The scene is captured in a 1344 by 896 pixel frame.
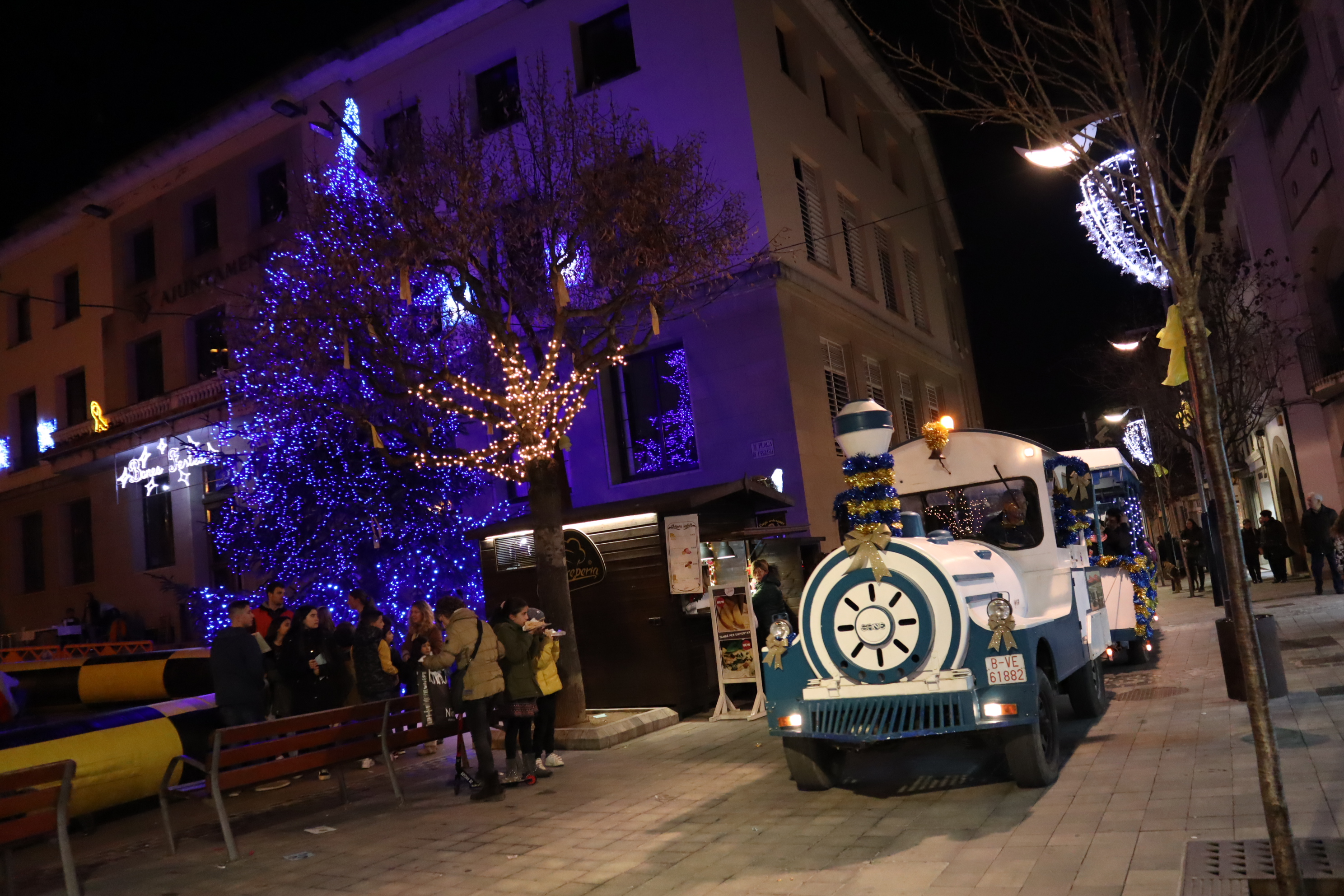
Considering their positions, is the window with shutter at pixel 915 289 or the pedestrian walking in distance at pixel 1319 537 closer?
the pedestrian walking in distance at pixel 1319 537

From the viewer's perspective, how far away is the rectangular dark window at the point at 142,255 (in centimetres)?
2902

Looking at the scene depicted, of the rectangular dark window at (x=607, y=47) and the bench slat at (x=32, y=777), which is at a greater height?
the rectangular dark window at (x=607, y=47)

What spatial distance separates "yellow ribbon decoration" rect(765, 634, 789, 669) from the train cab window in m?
2.27

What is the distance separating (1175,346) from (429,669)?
271 inches

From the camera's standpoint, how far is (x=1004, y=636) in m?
7.34

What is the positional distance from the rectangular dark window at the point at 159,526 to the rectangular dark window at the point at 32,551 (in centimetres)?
553

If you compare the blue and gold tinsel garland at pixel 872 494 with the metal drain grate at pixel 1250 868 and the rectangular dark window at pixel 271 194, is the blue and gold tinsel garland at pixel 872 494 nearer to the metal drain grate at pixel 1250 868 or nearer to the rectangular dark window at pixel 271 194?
the metal drain grate at pixel 1250 868

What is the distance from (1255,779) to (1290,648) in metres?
6.74

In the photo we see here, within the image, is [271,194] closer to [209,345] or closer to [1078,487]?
[209,345]

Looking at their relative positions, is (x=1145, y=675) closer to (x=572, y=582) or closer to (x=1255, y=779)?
(x=1255, y=779)

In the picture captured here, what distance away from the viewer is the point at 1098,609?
10.8m

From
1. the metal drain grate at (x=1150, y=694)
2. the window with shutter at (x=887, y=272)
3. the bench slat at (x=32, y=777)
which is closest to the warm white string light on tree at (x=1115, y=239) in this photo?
the metal drain grate at (x=1150, y=694)

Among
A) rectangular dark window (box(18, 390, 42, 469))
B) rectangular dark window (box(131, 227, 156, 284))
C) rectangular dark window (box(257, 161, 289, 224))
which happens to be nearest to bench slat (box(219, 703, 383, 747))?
rectangular dark window (box(257, 161, 289, 224))

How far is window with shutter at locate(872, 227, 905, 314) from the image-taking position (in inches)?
990
